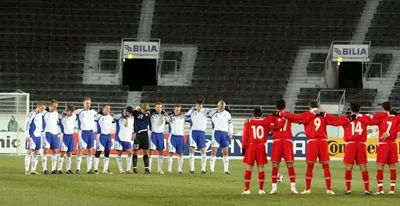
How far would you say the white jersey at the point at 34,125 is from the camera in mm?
32938

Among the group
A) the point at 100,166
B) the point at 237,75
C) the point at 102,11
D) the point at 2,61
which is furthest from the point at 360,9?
the point at 100,166

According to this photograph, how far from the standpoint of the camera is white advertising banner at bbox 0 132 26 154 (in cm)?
4716

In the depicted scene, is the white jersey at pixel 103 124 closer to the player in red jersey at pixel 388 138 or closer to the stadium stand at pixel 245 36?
the player in red jersey at pixel 388 138

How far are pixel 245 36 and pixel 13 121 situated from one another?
17909 millimetres

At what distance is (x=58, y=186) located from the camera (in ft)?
87.2

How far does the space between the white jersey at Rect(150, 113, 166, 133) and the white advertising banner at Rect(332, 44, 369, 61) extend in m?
26.2

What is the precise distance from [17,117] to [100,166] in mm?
10193

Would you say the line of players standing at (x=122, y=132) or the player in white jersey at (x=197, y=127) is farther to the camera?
the player in white jersey at (x=197, y=127)

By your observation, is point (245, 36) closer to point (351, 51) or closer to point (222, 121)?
point (351, 51)

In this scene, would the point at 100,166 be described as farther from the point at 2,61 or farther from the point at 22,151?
the point at 2,61

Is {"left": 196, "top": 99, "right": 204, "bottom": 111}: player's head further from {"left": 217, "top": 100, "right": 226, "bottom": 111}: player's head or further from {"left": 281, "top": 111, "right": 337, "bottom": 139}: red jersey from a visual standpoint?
{"left": 281, "top": 111, "right": 337, "bottom": 139}: red jersey

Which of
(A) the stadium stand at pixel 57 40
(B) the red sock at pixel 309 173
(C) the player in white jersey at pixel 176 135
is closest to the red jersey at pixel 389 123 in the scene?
(B) the red sock at pixel 309 173

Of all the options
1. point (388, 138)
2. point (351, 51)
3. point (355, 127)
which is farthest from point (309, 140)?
point (351, 51)

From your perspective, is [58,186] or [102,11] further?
[102,11]
